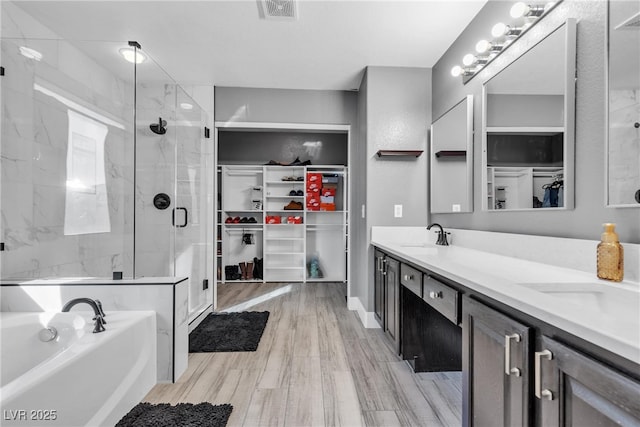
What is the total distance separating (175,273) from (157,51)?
207cm

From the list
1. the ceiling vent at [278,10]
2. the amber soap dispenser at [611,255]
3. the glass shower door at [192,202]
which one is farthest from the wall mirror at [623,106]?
the glass shower door at [192,202]

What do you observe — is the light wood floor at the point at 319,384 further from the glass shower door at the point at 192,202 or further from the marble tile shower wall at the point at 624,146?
the marble tile shower wall at the point at 624,146

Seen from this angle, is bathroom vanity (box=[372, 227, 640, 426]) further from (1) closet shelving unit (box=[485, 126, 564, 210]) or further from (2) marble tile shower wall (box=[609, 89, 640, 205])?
(1) closet shelving unit (box=[485, 126, 564, 210])

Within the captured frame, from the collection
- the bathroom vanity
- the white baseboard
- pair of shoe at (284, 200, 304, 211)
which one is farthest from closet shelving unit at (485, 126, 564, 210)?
pair of shoe at (284, 200, 304, 211)

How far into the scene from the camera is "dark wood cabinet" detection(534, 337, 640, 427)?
60cm

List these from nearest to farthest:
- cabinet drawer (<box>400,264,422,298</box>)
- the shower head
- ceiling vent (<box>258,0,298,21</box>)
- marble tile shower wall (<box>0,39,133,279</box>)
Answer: cabinet drawer (<box>400,264,422,298</box>)
marble tile shower wall (<box>0,39,133,279</box>)
ceiling vent (<box>258,0,298,21</box>)
the shower head

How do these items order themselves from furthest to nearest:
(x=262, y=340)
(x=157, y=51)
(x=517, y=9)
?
(x=157, y=51) < (x=262, y=340) < (x=517, y=9)

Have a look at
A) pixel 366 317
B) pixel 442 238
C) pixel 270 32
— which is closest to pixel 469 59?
pixel 442 238

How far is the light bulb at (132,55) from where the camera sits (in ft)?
7.55

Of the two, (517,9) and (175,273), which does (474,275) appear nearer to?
(517,9)

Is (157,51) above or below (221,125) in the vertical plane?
above

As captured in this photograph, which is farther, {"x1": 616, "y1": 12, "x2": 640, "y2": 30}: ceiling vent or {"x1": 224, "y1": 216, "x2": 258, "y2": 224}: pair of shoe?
{"x1": 224, "y1": 216, "x2": 258, "y2": 224}: pair of shoe

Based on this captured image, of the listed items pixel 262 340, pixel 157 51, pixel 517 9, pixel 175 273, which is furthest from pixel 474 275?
pixel 157 51

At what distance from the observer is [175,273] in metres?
2.87
